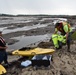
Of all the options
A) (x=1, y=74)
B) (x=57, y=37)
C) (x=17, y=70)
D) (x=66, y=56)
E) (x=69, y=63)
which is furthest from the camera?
(x=57, y=37)

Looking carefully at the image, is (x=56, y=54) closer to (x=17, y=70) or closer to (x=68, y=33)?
(x=68, y=33)

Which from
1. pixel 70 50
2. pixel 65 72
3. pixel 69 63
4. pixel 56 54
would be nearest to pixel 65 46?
pixel 70 50

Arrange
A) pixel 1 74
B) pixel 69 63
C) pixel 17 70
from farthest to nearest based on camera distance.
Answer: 1. pixel 69 63
2. pixel 17 70
3. pixel 1 74

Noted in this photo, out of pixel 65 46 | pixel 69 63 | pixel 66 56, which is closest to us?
pixel 69 63

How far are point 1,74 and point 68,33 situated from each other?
197 inches

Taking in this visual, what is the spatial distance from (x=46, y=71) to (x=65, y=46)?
16.4 feet

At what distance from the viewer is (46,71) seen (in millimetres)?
10289

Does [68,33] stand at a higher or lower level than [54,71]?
higher

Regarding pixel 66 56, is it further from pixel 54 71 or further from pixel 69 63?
pixel 54 71

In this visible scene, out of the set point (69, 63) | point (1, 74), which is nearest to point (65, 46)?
point (69, 63)

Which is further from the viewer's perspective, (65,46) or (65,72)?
(65,46)

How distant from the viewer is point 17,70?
10977mm

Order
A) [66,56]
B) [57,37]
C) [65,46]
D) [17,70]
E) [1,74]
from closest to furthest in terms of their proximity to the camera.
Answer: [1,74] < [17,70] < [66,56] < [57,37] < [65,46]

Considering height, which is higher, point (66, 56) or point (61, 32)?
point (61, 32)
